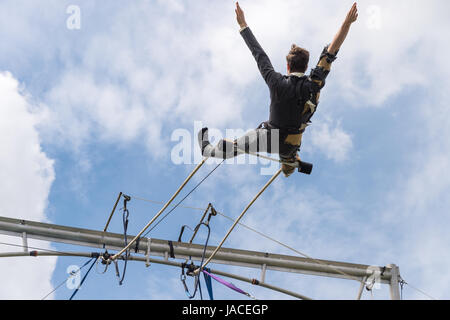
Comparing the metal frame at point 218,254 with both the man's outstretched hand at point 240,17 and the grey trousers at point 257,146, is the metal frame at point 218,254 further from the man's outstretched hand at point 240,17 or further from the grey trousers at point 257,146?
the man's outstretched hand at point 240,17

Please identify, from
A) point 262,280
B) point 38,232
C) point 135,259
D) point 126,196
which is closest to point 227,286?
point 262,280

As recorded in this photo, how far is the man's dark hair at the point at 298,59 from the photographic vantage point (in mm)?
7355

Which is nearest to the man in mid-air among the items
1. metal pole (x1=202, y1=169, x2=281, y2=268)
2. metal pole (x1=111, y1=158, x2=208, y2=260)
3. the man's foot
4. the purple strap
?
the man's foot

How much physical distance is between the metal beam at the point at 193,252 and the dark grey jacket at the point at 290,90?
116 inches

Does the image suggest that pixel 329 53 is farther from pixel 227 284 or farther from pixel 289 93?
pixel 227 284

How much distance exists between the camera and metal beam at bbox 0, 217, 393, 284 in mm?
8938

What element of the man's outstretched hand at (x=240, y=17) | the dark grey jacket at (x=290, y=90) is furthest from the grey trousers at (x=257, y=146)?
the man's outstretched hand at (x=240, y=17)

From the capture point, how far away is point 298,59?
7352mm
